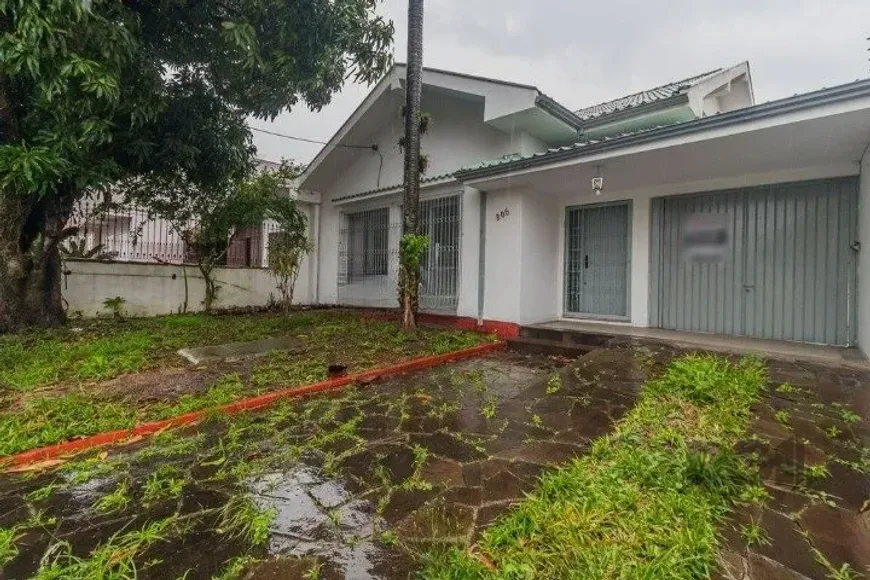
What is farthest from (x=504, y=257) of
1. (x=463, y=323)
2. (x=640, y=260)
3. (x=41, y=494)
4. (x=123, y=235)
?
(x=123, y=235)

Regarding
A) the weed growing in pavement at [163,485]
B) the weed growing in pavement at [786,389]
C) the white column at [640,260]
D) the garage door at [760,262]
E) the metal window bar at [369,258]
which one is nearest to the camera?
the weed growing in pavement at [163,485]

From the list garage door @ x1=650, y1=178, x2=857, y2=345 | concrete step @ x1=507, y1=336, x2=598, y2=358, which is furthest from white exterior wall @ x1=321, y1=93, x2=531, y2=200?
concrete step @ x1=507, y1=336, x2=598, y2=358

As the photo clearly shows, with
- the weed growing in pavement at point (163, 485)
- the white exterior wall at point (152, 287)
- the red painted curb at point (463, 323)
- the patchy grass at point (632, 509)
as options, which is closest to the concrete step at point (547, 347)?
the red painted curb at point (463, 323)

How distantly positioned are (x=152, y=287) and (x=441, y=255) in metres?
6.77

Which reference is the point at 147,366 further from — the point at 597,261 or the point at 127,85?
the point at 597,261

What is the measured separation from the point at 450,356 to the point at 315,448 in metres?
3.10

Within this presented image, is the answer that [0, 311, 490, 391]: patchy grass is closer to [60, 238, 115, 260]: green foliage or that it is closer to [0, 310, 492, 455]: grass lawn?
[0, 310, 492, 455]: grass lawn

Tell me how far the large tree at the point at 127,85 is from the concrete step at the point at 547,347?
17.3ft

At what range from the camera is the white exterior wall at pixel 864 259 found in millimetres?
4442

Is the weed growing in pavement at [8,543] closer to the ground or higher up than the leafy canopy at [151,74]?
closer to the ground

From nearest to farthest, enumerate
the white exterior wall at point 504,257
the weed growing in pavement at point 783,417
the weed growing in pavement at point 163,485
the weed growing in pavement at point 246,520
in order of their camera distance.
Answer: the weed growing in pavement at point 246,520 < the weed growing in pavement at point 163,485 < the weed growing in pavement at point 783,417 < the white exterior wall at point 504,257

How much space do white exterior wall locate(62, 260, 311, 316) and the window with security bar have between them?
95.6 inches

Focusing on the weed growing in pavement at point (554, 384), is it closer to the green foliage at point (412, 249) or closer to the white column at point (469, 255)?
the green foliage at point (412, 249)

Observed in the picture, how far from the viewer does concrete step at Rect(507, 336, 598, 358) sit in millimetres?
6105
